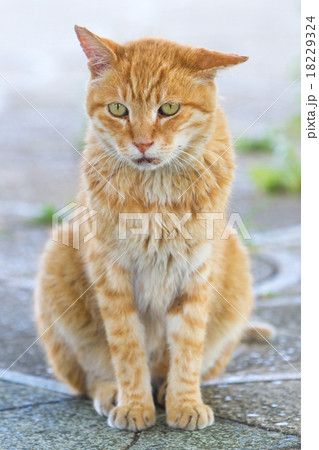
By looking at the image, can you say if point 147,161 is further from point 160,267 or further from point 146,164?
point 160,267

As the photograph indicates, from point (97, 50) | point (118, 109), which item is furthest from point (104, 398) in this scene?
point (97, 50)

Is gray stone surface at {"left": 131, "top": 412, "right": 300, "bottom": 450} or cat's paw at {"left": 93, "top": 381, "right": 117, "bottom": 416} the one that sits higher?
cat's paw at {"left": 93, "top": 381, "right": 117, "bottom": 416}

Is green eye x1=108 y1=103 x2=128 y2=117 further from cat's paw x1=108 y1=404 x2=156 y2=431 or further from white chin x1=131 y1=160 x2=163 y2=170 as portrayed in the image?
cat's paw x1=108 y1=404 x2=156 y2=431

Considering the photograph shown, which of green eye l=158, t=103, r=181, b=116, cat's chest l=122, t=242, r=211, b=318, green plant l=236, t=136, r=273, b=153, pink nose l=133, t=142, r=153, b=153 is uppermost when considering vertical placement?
green plant l=236, t=136, r=273, b=153

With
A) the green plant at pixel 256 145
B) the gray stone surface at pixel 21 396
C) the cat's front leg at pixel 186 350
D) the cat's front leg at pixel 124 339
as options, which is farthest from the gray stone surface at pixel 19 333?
the green plant at pixel 256 145

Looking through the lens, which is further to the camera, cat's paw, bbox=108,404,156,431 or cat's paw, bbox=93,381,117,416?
cat's paw, bbox=93,381,117,416

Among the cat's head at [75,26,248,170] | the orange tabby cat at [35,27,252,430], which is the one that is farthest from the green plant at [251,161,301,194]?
the cat's head at [75,26,248,170]

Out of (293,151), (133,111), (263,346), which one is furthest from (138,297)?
(293,151)

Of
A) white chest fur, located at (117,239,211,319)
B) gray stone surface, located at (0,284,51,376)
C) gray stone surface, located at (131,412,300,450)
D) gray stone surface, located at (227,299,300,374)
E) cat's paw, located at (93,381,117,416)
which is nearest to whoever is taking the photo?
gray stone surface, located at (131,412,300,450)
